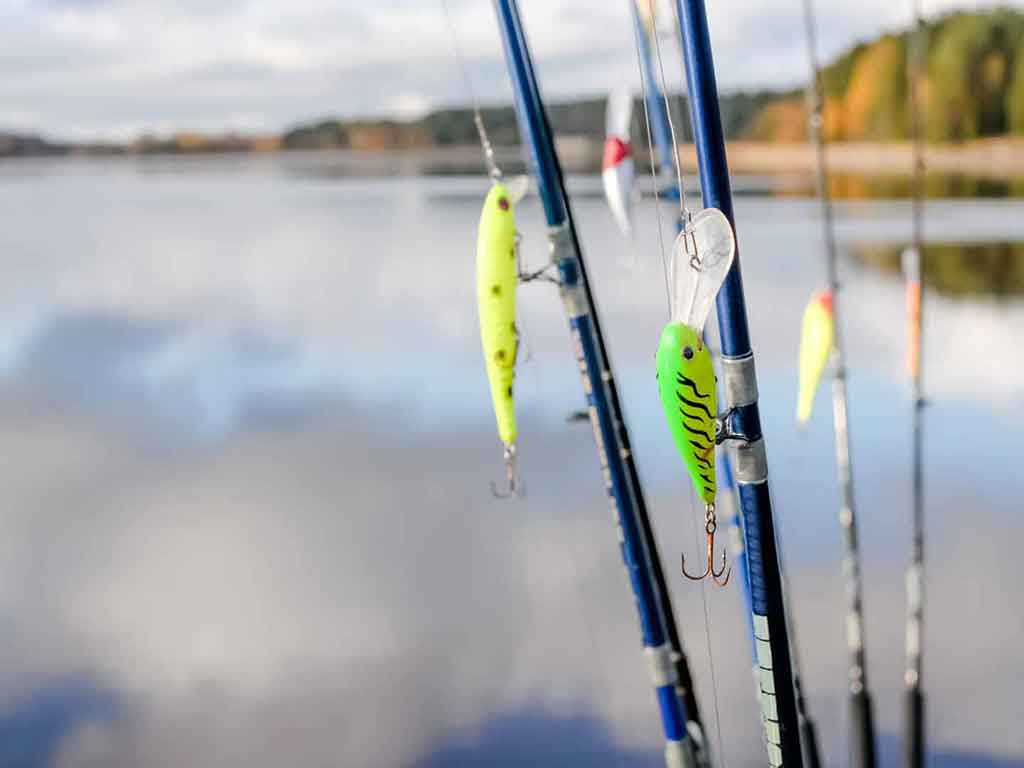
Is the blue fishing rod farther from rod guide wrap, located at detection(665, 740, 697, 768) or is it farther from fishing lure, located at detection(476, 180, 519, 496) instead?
rod guide wrap, located at detection(665, 740, 697, 768)

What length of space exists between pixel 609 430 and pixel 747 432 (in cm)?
100

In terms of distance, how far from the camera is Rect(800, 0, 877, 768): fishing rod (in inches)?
151

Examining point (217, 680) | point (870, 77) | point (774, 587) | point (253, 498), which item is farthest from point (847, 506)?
point (870, 77)

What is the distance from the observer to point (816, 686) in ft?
23.5

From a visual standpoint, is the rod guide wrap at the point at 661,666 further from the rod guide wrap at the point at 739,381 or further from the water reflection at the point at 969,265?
the water reflection at the point at 969,265

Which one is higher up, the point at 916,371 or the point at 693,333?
the point at 693,333

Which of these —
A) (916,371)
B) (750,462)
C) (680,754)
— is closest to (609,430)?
(680,754)

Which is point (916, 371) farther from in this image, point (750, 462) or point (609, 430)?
point (750, 462)

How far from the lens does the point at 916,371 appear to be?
15.5ft

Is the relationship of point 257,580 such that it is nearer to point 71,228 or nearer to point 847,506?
point 847,506

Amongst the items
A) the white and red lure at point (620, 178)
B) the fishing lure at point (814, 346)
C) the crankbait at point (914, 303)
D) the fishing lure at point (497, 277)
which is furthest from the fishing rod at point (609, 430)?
the crankbait at point (914, 303)

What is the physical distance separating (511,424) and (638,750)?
16.6 feet

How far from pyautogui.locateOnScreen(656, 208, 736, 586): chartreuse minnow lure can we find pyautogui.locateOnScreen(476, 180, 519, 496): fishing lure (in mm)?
731

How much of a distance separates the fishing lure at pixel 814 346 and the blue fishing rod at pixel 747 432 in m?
1.94
